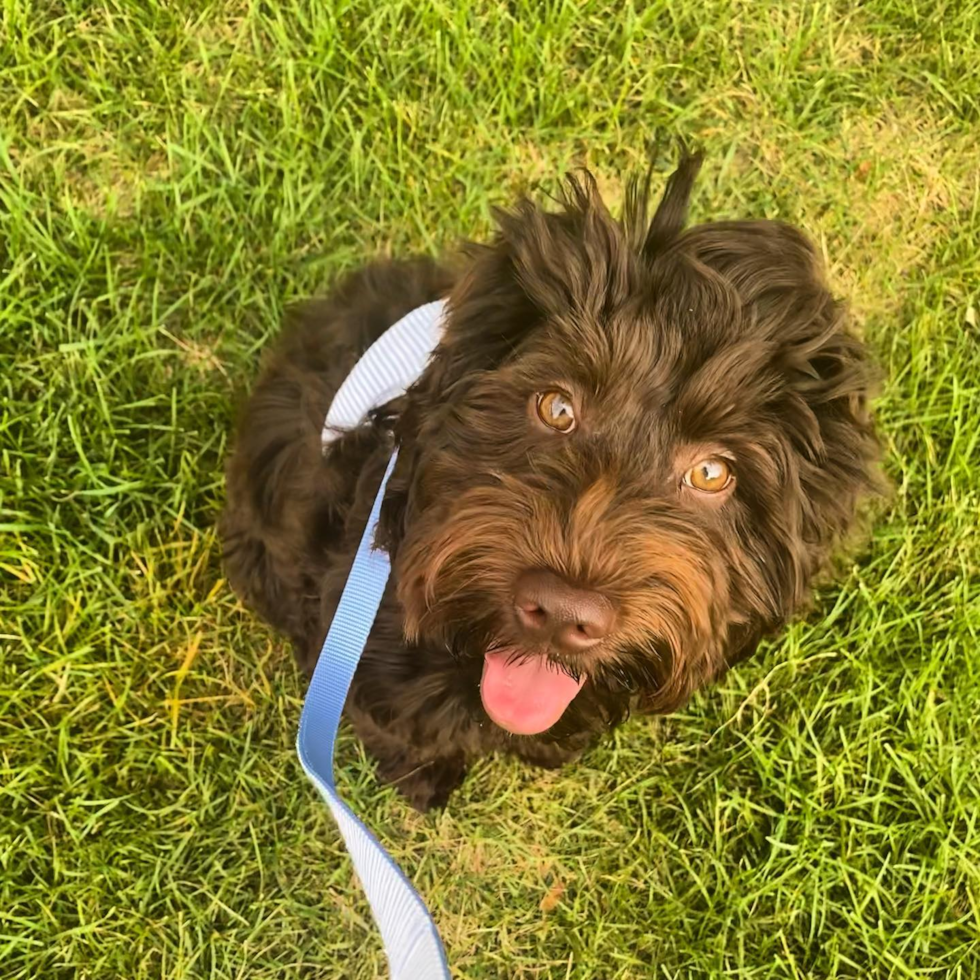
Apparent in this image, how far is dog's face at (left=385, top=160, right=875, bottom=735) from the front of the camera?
180 centimetres

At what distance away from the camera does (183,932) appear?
308cm

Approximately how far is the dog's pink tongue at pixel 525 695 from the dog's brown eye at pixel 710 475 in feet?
1.60

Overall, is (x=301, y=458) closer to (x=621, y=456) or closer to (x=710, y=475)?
(x=621, y=456)

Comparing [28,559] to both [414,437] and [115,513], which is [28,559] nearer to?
[115,513]

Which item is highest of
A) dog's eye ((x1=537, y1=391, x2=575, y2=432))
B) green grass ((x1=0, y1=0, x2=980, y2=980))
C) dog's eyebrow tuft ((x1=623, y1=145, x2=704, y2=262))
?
dog's eyebrow tuft ((x1=623, y1=145, x2=704, y2=262))

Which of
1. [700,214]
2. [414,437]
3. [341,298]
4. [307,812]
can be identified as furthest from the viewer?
[700,214]

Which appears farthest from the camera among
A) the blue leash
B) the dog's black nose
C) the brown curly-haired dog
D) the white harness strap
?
the white harness strap

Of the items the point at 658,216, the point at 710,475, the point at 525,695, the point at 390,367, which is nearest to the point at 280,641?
the point at 390,367

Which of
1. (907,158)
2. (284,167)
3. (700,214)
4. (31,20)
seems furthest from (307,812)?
(907,158)

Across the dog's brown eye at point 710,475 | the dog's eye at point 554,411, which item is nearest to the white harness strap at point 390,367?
the dog's eye at point 554,411

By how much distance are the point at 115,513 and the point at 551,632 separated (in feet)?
6.96

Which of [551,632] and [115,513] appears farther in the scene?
[115,513]

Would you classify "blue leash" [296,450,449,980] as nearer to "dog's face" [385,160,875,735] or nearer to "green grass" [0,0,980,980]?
"dog's face" [385,160,875,735]

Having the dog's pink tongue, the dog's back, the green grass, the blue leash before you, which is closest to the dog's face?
the dog's pink tongue
